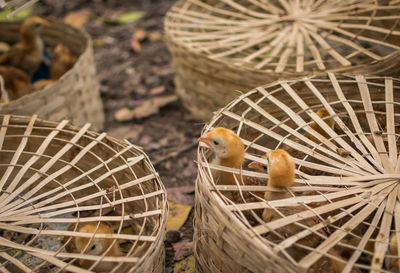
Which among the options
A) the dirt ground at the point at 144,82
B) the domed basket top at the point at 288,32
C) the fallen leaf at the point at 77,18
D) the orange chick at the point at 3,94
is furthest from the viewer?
the fallen leaf at the point at 77,18

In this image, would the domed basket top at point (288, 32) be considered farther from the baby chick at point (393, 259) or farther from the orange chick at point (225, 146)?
the baby chick at point (393, 259)

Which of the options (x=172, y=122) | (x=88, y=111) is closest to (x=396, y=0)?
(x=172, y=122)

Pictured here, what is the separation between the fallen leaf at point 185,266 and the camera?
2.12 meters

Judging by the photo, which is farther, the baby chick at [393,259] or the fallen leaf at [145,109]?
the fallen leaf at [145,109]

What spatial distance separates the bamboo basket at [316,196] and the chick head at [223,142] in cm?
7

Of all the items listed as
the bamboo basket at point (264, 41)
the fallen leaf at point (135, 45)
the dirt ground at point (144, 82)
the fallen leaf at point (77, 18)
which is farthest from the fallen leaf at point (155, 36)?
the bamboo basket at point (264, 41)

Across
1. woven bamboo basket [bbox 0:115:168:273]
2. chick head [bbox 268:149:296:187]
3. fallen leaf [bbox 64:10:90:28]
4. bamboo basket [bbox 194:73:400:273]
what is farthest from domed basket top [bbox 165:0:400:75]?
fallen leaf [bbox 64:10:90:28]

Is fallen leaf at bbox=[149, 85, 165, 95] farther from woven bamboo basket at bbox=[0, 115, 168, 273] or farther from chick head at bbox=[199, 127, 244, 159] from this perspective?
chick head at bbox=[199, 127, 244, 159]

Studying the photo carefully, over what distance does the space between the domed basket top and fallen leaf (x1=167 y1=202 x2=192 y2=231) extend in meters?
0.88

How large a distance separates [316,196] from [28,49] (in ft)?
8.44

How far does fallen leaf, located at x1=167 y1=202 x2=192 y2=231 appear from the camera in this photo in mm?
2398

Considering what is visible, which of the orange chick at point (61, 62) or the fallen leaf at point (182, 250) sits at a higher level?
the orange chick at point (61, 62)

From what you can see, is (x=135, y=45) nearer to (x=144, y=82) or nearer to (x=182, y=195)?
(x=144, y=82)

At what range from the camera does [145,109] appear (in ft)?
11.6
